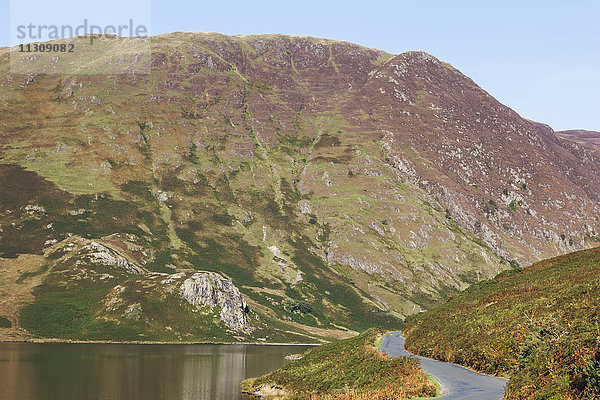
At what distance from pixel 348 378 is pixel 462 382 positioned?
15831 mm

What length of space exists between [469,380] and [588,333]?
40.8 ft

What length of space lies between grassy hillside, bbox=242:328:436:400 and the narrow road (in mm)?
1590

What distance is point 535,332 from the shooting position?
39781mm

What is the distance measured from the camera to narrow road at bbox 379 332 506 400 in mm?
36188

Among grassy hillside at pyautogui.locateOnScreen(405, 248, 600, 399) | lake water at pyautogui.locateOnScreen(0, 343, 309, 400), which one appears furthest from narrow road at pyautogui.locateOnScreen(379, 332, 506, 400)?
lake water at pyautogui.locateOnScreen(0, 343, 309, 400)

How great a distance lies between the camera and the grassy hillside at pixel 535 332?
29.8 meters

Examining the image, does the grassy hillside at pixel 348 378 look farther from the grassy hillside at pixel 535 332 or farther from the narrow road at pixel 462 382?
the grassy hillside at pixel 535 332

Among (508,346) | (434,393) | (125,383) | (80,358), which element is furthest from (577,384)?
(80,358)

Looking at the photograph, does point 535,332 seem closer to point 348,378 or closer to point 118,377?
point 348,378

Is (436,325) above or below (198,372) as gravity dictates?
above

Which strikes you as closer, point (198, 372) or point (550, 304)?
point (550, 304)

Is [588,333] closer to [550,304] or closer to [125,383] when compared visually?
[550,304]

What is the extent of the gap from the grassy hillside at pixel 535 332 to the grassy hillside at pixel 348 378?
743 centimetres

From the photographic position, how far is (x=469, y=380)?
1706 inches
